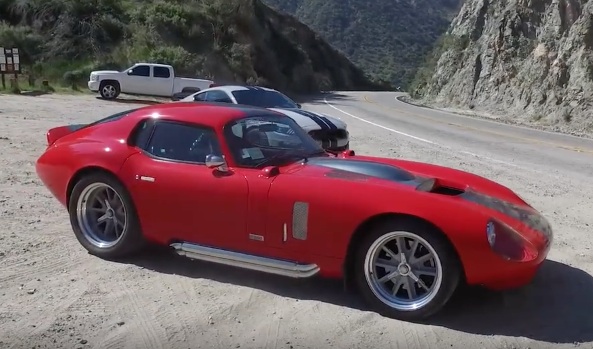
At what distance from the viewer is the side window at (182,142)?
5496mm

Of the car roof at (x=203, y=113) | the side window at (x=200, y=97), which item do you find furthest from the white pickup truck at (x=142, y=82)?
the car roof at (x=203, y=113)

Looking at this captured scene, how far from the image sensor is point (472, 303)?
16.2ft

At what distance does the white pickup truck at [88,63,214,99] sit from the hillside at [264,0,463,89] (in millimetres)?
72423

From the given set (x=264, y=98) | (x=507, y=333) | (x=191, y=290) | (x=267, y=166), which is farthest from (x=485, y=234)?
(x=264, y=98)

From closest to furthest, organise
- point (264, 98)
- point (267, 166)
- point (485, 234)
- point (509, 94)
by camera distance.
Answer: point (485, 234) → point (267, 166) → point (264, 98) → point (509, 94)

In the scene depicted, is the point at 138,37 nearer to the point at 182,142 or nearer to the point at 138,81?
the point at 138,81

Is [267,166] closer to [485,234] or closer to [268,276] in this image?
[268,276]

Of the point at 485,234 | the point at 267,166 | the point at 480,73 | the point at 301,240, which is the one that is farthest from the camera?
the point at 480,73

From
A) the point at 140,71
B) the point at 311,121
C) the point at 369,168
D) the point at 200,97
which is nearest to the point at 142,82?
the point at 140,71

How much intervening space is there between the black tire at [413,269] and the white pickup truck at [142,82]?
80.1ft

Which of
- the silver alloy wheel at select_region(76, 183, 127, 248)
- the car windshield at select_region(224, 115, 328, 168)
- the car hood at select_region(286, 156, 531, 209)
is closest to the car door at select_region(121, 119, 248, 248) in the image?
the car windshield at select_region(224, 115, 328, 168)

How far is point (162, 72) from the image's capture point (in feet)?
95.5

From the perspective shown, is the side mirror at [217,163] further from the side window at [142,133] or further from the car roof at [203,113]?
the side window at [142,133]

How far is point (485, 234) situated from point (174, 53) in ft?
114
